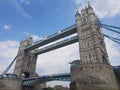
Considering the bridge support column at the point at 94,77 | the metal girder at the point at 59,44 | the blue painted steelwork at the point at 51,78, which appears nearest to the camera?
the bridge support column at the point at 94,77

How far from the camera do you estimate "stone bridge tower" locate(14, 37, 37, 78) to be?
2352 inches

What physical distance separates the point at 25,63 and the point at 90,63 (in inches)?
1450

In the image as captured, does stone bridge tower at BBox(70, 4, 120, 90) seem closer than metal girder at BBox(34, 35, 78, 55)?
Yes

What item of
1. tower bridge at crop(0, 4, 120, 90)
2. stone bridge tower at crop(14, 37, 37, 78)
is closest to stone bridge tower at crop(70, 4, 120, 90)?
tower bridge at crop(0, 4, 120, 90)

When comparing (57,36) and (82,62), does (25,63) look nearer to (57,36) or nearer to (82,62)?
(57,36)

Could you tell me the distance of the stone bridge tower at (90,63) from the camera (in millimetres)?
28781

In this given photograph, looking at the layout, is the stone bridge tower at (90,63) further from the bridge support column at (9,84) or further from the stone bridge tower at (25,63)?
the stone bridge tower at (25,63)

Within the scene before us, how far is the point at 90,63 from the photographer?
32500mm

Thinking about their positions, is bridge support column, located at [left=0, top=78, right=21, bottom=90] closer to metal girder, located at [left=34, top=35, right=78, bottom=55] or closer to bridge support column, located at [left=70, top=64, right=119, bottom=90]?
metal girder, located at [left=34, top=35, right=78, bottom=55]

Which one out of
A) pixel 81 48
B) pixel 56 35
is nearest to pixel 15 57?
pixel 56 35

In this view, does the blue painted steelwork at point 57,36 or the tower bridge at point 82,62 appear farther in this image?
the blue painted steelwork at point 57,36

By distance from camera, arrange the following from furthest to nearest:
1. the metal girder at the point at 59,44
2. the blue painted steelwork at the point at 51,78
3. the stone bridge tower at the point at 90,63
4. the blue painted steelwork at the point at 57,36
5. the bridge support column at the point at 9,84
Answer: the bridge support column at the point at 9,84, the metal girder at the point at 59,44, the blue painted steelwork at the point at 57,36, the blue painted steelwork at the point at 51,78, the stone bridge tower at the point at 90,63

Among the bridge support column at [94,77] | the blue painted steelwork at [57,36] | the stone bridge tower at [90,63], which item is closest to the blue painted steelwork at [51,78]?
the stone bridge tower at [90,63]

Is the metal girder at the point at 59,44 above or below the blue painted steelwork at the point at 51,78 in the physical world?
above
